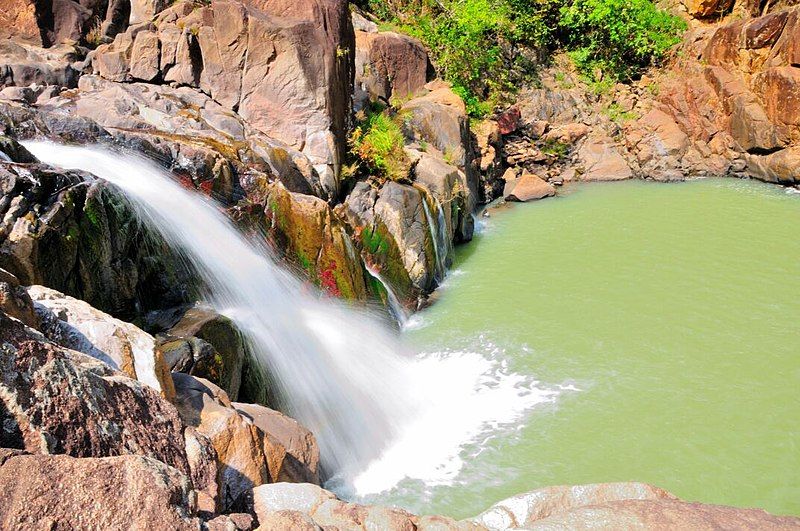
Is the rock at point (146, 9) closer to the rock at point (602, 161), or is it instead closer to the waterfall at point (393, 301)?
the waterfall at point (393, 301)

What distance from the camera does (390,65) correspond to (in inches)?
623

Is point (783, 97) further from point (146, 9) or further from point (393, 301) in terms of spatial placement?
point (146, 9)

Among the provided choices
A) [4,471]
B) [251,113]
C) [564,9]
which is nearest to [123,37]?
[251,113]

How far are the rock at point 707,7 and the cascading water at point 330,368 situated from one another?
56.2 feet

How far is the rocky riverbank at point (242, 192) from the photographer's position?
2.59 meters

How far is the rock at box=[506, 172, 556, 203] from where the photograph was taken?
1566 cm

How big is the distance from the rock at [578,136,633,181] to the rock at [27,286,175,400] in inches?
616

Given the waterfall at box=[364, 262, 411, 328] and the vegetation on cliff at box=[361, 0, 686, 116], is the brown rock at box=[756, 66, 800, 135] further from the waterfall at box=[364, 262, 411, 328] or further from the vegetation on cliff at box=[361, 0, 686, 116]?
the waterfall at box=[364, 262, 411, 328]

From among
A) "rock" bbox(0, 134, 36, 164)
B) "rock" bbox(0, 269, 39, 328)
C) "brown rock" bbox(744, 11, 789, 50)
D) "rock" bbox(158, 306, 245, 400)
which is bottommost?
"rock" bbox(158, 306, 245, 400)

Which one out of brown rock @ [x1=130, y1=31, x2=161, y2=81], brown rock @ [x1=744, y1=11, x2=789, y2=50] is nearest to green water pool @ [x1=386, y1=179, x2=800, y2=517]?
brown rock @ [x1=744, y1=11, x2=789, y2=50]

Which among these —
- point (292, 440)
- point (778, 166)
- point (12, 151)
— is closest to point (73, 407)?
point (292, 440)

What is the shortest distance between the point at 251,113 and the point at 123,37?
3.08m

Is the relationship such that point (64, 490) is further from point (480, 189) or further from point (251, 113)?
point (480, 189)

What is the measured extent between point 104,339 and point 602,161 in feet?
54.0
